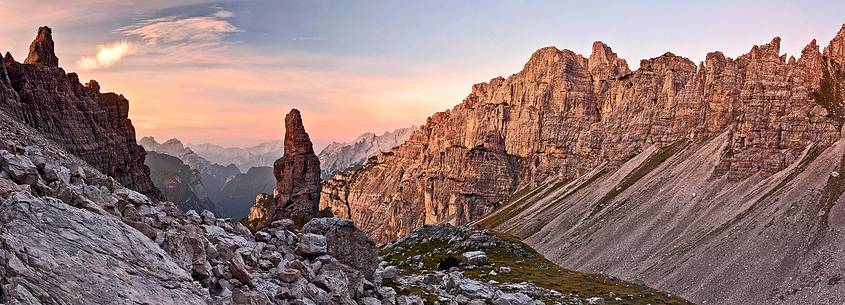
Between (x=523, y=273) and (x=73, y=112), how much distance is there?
76034 mm

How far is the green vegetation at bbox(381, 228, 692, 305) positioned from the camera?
230 feet

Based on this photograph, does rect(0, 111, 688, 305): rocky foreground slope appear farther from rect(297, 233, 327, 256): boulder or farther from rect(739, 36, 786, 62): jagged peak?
rect(739, 36, 786, 62): jagged peak

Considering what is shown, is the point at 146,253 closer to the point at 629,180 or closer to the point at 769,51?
the point at 629,180

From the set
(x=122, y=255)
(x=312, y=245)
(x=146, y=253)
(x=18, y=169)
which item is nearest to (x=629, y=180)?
(x=312, y=245)

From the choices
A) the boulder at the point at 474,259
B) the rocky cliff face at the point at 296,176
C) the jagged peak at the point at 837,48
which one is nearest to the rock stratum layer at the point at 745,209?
the jagged peak at the point at 837,48

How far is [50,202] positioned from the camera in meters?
21.3

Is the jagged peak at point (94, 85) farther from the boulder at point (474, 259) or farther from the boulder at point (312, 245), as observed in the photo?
the boulder at point (312, 245)

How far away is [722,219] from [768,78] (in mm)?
68439

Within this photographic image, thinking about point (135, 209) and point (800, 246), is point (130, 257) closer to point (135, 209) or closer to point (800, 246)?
point (135, 209)

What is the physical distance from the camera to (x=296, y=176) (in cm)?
12362

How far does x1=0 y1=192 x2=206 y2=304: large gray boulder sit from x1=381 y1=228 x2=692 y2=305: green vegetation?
23703 millimetres

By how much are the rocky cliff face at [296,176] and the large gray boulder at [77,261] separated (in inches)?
3947

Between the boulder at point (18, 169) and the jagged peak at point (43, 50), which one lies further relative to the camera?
the jagged peak at point (43, 50)

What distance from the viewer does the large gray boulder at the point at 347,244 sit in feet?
121
